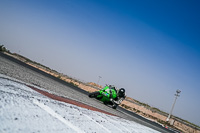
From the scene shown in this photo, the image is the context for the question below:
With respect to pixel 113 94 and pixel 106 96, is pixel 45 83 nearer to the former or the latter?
pixel 106 96

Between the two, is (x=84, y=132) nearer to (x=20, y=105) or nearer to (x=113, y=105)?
(x=20, y=105)

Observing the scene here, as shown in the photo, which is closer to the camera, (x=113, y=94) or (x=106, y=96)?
(x=106, y=96)

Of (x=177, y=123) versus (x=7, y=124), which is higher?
(x=7, y=124)

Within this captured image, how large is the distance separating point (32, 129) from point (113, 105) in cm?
914

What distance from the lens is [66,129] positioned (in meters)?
1.14

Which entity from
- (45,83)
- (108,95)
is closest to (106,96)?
(108,95)

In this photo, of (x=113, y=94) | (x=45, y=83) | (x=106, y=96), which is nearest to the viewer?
(x=45, y=83)

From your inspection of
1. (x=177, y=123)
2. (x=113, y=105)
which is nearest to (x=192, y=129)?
(x=177, y=123)

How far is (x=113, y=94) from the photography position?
979cm

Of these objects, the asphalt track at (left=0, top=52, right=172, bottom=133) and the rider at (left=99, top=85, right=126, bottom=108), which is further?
the rider at (left=99, top=85, right=126, bottom=108)

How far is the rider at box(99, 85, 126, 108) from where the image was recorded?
9492mm

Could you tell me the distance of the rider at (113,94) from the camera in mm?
9492

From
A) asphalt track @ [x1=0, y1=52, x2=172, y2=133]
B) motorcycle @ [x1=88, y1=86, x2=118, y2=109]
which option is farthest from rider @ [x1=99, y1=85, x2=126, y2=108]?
asphalt track @ [x1=0, y1=52, x2=172, y2=133]

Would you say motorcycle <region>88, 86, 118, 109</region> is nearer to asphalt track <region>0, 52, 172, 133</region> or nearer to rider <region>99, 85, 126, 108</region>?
rider <region>99, 85, 126, 108</region>
